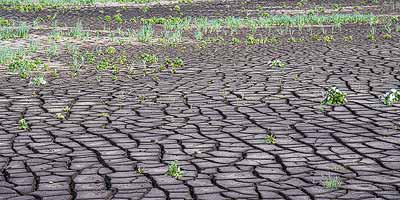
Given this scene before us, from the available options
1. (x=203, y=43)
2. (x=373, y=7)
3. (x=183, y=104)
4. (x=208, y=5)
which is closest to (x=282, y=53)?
(x=203, y=43)

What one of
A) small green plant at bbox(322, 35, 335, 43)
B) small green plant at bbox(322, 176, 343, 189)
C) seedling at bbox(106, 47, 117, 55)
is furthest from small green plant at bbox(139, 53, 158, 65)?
small green plant at bbox(322, 176, 343, 189)

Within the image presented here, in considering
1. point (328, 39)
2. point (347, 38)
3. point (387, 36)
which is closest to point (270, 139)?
point (328, 39)

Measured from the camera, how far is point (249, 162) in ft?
25.2

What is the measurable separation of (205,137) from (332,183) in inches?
94.1

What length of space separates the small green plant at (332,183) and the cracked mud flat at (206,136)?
52 millimetres

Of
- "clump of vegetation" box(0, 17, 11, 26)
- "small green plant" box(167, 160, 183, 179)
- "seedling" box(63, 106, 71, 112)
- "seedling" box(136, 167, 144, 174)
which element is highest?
"small green plant" box(167, 160, 183, 179)

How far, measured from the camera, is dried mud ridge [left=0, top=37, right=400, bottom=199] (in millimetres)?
6910

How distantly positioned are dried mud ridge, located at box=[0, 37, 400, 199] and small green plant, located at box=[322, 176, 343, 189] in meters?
0.07

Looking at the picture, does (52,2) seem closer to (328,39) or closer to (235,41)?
(235,41)

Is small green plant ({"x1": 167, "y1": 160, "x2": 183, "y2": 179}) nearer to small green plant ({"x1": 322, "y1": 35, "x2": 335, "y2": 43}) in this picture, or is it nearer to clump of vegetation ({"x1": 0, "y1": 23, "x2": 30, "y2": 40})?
small green plant ({"x1": 322, "y1": 35, "x2": 335, "y2": 43})

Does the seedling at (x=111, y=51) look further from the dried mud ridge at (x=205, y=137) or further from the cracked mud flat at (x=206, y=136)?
the dried mud ridge at (x=205, y=137)

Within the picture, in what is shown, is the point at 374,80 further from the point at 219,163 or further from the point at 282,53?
the point at 219,163

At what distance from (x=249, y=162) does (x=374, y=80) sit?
5.83 m

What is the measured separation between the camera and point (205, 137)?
29.2ft
